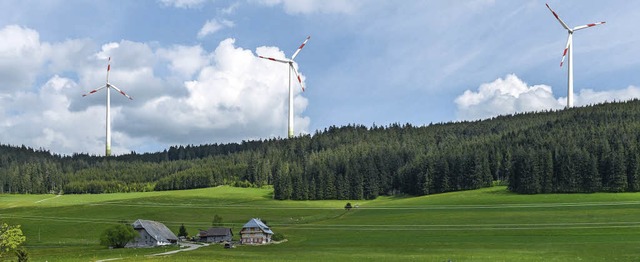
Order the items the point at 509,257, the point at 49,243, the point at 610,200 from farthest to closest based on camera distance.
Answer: the point at 610,200
the point at 49,243
the point at 509,257

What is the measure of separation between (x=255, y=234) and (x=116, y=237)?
72.4 feet

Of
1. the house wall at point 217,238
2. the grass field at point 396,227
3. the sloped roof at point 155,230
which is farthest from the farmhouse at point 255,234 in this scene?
the sloped roof at point 155,230

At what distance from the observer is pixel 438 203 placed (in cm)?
15600

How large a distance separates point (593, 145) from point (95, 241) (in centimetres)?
12785

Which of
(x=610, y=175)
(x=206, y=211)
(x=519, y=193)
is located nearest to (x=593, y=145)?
(x=610, y=175)

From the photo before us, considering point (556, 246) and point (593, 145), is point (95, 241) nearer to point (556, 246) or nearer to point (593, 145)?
point (556, 246)

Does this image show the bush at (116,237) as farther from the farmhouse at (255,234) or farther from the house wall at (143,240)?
the farmhouse at (255,234)

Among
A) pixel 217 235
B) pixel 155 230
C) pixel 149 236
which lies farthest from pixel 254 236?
pixel 155 230

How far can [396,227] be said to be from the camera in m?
113

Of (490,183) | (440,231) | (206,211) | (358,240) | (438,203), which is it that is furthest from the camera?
(490,183)

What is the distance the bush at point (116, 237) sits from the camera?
102m

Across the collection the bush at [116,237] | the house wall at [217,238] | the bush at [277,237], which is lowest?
the house wall at [217,238]

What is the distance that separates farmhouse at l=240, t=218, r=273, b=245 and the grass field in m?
3.91

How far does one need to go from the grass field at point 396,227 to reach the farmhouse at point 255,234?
3908 millimetres
